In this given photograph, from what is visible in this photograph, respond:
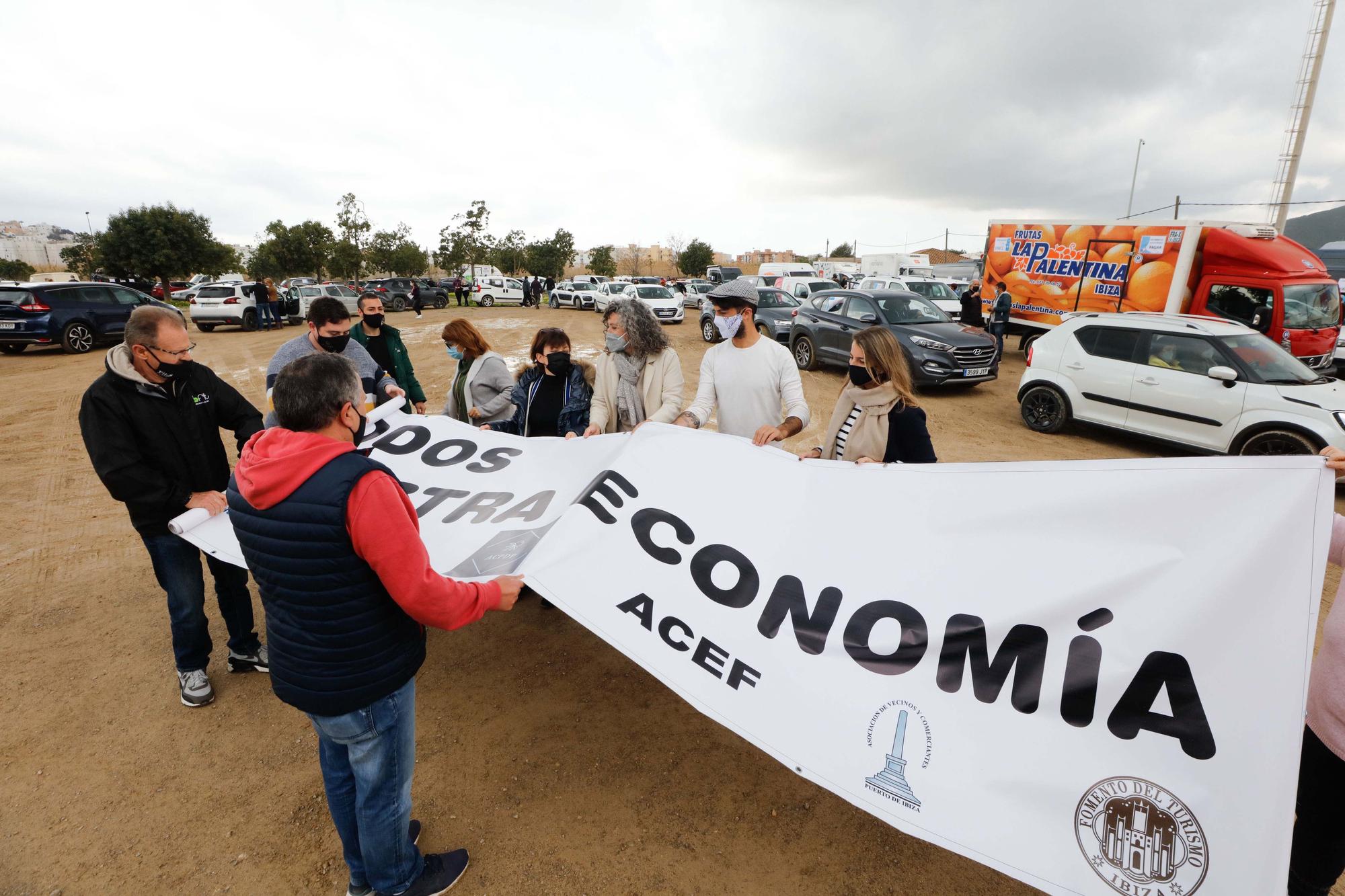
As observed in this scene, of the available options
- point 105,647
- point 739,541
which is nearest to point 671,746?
point 739,541

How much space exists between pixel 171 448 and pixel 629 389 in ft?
8.29

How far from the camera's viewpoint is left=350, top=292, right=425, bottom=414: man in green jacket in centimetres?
509

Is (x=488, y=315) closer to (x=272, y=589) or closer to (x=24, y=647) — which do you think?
(x=24, y=647)

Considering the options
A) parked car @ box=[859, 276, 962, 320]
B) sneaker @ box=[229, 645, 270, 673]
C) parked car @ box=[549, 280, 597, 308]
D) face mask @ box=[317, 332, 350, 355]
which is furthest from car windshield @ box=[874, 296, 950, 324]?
parked car @ box=[549, 280, 597, 308]

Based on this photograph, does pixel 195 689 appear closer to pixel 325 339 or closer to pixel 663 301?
pixel 325 339

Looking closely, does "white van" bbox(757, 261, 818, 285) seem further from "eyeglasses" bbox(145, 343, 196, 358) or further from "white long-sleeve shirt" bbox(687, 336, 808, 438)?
"eyeglasses" bbox(145, 343, 196, 358)

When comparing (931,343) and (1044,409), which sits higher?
(931,343)

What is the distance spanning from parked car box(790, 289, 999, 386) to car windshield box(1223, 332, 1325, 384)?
3904 millimetres

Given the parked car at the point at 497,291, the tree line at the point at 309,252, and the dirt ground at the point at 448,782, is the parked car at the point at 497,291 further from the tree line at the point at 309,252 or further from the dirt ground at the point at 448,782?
the dirt ground at the point at 448,782

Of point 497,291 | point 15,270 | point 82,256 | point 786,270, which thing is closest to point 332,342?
point 786,270

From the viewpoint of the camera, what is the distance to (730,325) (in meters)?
3.96

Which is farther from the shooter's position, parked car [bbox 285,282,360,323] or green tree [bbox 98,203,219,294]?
green tree [bbox 98,203,219,294]

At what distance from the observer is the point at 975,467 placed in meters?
2.49

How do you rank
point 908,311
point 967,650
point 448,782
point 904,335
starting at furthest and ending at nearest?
point 908,311, point 904,335, point 448,782, point 967,650
